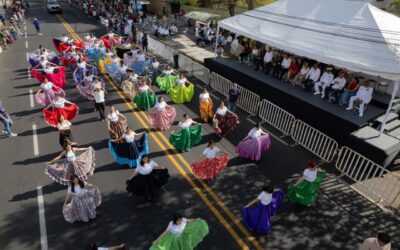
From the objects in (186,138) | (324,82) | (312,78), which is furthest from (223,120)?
(312,78)

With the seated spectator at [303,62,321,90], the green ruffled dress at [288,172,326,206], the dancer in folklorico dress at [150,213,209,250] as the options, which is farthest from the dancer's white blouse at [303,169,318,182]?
the seated spectator at [303,62,321,90]

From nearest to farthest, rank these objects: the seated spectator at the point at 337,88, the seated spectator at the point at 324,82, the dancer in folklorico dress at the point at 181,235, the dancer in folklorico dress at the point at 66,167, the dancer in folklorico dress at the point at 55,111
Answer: the dancer in folklorico dress at the point at 181,235
the dancer in folklorico dress at the point at 66,167
the dancer in folklorico dress at the point at 55,111
the seated spectator at the point at 337,88
the seated spectator at the point at 324,82

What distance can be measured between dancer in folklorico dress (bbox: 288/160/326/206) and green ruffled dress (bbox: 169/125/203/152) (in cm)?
417

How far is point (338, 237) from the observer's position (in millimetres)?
8102

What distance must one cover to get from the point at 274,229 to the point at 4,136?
11.2 metres

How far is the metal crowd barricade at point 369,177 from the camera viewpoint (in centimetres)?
934

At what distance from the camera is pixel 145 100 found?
47.2 feet

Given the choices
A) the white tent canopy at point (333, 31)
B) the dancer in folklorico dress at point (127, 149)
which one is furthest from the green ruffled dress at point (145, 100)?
the white tent canopy at point (333, 31)

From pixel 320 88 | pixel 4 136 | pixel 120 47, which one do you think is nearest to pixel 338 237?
pixel 320 88

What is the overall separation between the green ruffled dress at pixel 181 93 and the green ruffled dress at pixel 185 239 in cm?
915

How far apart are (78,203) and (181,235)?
119 inches

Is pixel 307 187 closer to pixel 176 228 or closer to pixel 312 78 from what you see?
pixel 176 228

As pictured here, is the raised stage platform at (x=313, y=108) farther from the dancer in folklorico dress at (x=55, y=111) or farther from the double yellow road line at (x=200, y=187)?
the dancer in folklorico dress at (x=55, y=111)

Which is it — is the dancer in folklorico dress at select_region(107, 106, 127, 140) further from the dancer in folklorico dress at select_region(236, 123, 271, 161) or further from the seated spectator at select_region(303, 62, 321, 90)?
the seated spectator at select_region(303, 62, 321, 90)
